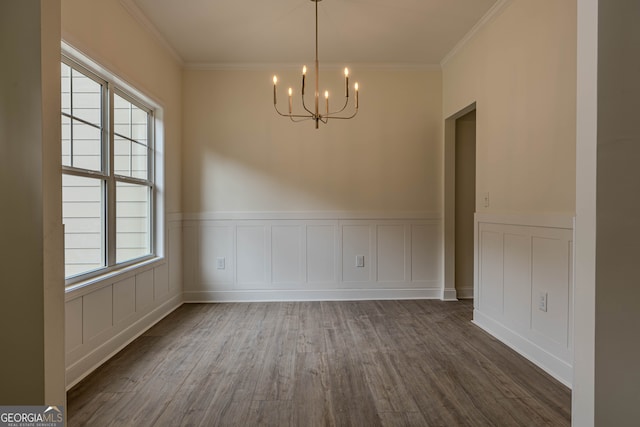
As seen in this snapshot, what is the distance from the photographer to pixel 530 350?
2.56 metres

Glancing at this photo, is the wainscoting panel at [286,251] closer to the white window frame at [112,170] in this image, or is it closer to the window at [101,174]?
the white window frame at [112,170]

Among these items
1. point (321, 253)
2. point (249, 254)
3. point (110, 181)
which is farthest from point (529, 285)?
point (110, 181)

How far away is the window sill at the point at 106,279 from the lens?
2198 mm

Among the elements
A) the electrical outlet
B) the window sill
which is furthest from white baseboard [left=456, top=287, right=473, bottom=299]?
the window sill

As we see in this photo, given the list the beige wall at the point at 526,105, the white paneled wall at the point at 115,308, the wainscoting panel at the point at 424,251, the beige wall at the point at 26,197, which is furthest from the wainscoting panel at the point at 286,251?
the beige wall at the point at 26,197

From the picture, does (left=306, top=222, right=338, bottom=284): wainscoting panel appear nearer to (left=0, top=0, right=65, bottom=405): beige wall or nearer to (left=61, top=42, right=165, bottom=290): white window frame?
(left=61, top=42, right=165, bottom=290): white window frame

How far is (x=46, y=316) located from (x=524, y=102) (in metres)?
3.12

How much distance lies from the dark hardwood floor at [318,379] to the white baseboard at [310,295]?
2.46ft

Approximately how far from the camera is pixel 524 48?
8.64 ft

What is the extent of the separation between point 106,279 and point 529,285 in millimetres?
3143

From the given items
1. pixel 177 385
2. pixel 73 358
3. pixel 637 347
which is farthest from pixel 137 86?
pixel 637 347

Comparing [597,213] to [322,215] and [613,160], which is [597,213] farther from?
[322,215]

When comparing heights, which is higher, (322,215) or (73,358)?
(322,215)

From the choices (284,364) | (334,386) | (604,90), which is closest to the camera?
(604,90)
